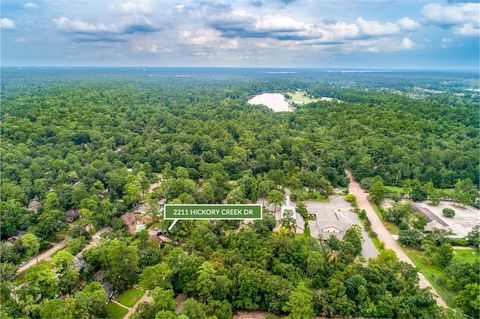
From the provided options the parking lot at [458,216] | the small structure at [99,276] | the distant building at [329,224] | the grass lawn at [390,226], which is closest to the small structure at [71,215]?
the small structure at [99,276]

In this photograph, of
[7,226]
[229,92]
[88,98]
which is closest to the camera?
[7,226]

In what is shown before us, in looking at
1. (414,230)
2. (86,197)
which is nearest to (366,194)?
(414,230)

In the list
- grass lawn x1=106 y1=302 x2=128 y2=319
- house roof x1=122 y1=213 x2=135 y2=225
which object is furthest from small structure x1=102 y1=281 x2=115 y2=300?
house roof x1=122 y1=213 x2=135 y2=225

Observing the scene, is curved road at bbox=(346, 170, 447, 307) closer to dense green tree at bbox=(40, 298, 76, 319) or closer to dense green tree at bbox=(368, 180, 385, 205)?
dense green tree at bbox=(368, 180, 385, 205)

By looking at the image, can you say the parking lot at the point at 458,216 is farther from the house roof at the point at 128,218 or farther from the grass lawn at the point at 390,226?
the house roof at the point at 128,218

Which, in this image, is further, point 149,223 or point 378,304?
point 149,223

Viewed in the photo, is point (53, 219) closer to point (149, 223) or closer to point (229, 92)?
point (149, 223)
